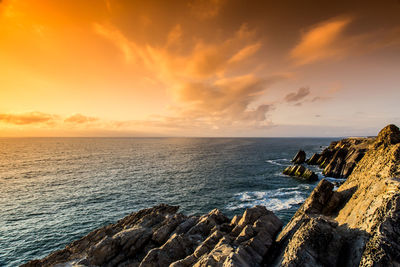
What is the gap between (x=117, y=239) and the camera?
23.8 metres

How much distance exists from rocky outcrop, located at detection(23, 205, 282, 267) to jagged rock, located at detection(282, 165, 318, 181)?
4818cm

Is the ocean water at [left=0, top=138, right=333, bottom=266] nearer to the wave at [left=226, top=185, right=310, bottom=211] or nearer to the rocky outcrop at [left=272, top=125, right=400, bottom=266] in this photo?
the wave at [left=226, top=185, right=310, bottom=211]

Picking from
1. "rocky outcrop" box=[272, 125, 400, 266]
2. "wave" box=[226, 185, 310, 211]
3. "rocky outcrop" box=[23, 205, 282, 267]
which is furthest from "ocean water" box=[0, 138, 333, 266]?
"rocky outcrop" box=[272, 125, 400, 266]

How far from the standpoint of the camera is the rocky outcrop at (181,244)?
17.1 meters

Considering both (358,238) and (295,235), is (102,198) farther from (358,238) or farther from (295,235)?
(358,238)

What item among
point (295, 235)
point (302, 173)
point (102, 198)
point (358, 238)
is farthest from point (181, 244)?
point (302, 173)

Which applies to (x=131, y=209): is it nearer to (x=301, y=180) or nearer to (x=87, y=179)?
(x=87, y=179)

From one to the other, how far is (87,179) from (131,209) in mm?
38761

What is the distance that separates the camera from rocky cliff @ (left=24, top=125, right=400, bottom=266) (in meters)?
12.2

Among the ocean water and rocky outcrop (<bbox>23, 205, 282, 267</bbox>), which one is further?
the ocean water

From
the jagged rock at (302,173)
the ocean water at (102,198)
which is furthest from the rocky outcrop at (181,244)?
the jagged rock at (302,173)

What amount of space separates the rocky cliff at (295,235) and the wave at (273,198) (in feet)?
59.3

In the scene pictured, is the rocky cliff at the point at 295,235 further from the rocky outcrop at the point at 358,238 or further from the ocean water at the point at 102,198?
the ocean water at the point at 102,198

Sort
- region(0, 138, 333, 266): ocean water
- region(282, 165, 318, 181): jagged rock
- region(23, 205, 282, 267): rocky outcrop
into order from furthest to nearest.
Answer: region(282, 165, 318, 181): jagged rock, region(0, 138, 333, 266): ocean water, region(23, 205, 282, 267): rocky outcrop
